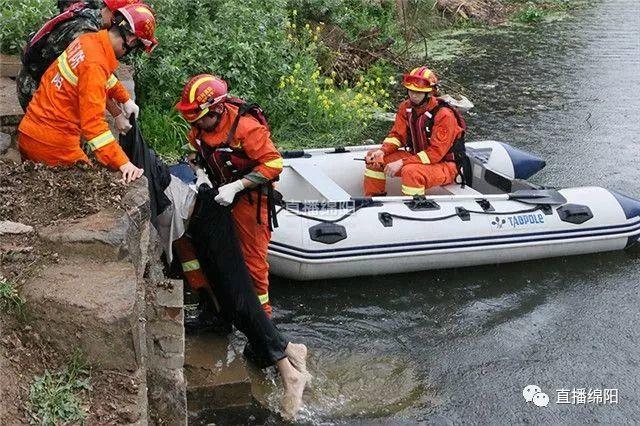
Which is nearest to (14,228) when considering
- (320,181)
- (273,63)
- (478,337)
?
(320,181)

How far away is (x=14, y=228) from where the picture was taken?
3.12m

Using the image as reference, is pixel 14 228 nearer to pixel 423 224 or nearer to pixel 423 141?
pixel 423 224

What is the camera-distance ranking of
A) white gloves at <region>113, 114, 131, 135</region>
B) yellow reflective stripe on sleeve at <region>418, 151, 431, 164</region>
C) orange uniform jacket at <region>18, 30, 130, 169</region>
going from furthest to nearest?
yellow reflective stripe on sleeve at <region>418, 151, 431, 164</region> < white gloves at <region>113, 114, 131, 135</region> < orange uniform jacket at <region>18, 30, 130, 169</region>

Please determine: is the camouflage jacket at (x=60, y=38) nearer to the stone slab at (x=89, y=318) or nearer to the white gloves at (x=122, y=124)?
the white gloves at (x=122, y=124)

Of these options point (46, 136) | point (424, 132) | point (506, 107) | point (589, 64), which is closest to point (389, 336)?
point (424, 132)

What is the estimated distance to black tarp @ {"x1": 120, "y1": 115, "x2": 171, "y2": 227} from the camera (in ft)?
13.6

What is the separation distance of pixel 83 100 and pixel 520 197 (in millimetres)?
3779

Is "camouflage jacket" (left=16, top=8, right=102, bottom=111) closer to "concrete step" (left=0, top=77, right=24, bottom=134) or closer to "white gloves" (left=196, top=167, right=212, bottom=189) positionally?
"concrete step" (left=0, top=77, right=24, bottom=134)

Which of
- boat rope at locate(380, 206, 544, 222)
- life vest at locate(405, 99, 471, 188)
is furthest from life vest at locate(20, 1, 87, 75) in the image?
life vest at locate(405, 99, 471, 188)

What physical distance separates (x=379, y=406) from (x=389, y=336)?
862 millimetres

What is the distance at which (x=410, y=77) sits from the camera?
6.12m

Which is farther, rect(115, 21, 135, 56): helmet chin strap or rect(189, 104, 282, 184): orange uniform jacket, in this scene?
rect(189, 104, 282, 184): orange uniform jacket

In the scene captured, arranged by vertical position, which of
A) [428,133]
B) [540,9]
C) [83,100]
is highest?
[83,100]

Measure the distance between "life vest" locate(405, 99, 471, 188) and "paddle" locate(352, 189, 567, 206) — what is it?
41 cm
